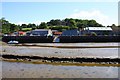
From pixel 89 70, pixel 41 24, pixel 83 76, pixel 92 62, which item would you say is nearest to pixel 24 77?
pixel 83 76

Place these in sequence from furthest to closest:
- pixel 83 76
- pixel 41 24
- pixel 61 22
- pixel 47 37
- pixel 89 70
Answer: pixel 61 22 → pixel 41 24 → pixel 47 37 → pixel 89 70 → pixel 83 76

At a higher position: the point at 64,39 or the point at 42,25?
the point at 42,25

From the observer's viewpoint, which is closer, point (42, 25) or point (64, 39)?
point (64, 39)

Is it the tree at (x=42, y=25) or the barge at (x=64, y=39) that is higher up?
the tree at (x=42, y=25)

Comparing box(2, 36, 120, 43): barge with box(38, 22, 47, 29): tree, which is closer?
box(2, 36, 120, 43): barge

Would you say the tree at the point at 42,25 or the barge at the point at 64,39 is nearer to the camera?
the barge at the point at 64,39

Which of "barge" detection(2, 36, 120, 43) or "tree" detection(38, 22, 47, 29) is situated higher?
"tree" detection(38, 22, 47, 29)

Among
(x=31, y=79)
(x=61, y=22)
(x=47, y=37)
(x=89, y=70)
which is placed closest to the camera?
(x=31, y=79)

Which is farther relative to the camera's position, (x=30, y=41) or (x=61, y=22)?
(x=61, y=22)

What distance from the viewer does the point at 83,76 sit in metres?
23.4

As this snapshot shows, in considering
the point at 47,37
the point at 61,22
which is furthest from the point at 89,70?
the point at 61,22

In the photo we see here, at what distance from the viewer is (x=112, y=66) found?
29.7 metres

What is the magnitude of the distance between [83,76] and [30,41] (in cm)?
7730

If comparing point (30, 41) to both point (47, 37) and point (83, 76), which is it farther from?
point (83, 76)
